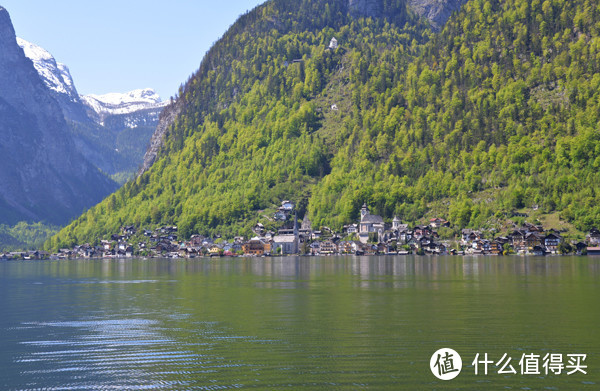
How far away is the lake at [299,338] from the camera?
3359 centimetres

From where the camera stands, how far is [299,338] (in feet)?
144

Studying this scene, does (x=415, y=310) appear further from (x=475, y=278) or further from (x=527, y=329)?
(x=475, y=278)

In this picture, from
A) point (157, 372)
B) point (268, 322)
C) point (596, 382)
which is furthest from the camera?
point (268, 322)

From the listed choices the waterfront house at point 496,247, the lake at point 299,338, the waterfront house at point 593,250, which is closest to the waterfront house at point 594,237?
the waterfront house at point 593,250

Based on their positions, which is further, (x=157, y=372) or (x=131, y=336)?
(x=131, y=336)

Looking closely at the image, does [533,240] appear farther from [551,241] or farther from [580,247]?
[580,247]

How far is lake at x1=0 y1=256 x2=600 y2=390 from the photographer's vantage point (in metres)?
33.6

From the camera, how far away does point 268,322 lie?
51.8 meters

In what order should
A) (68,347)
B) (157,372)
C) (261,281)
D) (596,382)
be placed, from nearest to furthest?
(596,382) → (157,372) → (68,347) → (261,281)

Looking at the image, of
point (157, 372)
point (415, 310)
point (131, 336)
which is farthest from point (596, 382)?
point (131, 336)

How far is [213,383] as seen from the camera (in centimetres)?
3294

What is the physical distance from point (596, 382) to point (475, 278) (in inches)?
2421

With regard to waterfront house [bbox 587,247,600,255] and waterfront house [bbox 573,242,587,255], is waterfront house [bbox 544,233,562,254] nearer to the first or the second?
waterfront house [bbox 573,242,587,255]

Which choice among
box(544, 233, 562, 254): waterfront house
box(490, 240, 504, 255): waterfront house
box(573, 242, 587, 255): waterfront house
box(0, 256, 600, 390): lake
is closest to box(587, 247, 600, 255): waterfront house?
box(573, 242, 587, 255): waterfront house
